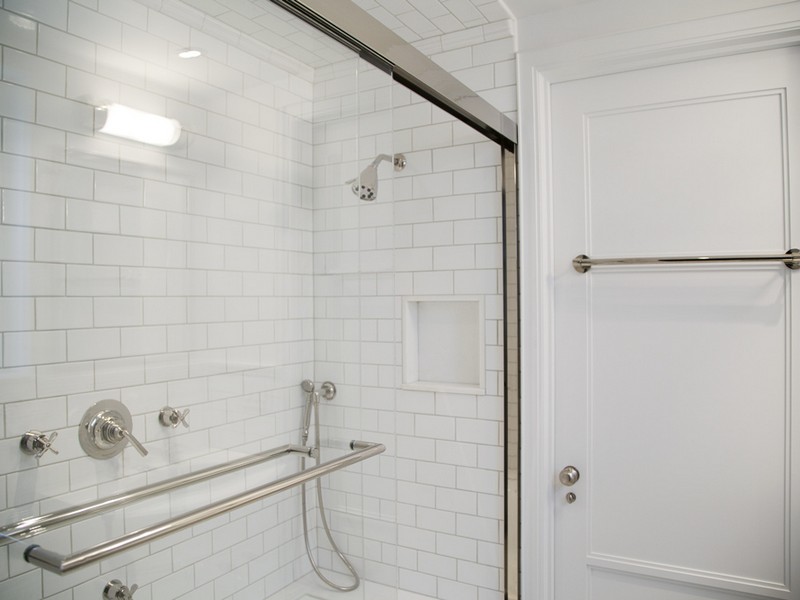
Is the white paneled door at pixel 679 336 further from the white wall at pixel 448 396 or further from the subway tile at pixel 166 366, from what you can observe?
the subway tile at pixel 166 366

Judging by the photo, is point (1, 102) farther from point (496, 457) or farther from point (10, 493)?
point (496, 457)

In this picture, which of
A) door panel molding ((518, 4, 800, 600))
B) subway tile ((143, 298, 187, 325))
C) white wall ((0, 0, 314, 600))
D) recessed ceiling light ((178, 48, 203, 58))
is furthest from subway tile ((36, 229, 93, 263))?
door panel molding ((518, 4, 800, 600))

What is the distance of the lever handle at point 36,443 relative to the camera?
2.27 feet

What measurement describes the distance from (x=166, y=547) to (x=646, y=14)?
79.6 inches

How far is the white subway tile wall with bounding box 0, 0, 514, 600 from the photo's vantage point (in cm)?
70

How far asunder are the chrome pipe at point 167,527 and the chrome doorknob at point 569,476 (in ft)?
3.45

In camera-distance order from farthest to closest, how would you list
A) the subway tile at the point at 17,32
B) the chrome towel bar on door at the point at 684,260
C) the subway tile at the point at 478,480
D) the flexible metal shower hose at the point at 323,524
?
1. the subway tile at the point at 478,480
2. the chrome towel bar on door at the point at 684,260
3. the flexible metal shower hose at the point at 323,524
4. the subway tile at the point at 17,32

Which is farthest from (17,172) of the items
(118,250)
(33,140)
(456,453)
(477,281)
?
(456,453)

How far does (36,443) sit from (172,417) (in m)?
0.19

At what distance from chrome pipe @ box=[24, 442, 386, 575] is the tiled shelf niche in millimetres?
1059

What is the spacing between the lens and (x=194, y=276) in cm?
88

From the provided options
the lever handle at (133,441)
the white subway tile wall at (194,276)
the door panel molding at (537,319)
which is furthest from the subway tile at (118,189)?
the door panel molding at (537,319)

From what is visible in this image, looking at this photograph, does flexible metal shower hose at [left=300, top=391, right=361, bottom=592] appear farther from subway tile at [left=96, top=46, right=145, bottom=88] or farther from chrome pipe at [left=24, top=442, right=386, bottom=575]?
subway tile at [left=96, top=46, right=145, bottom=88]

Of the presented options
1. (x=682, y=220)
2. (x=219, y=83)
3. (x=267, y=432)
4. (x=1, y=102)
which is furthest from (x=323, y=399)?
(x=682, y=220)
